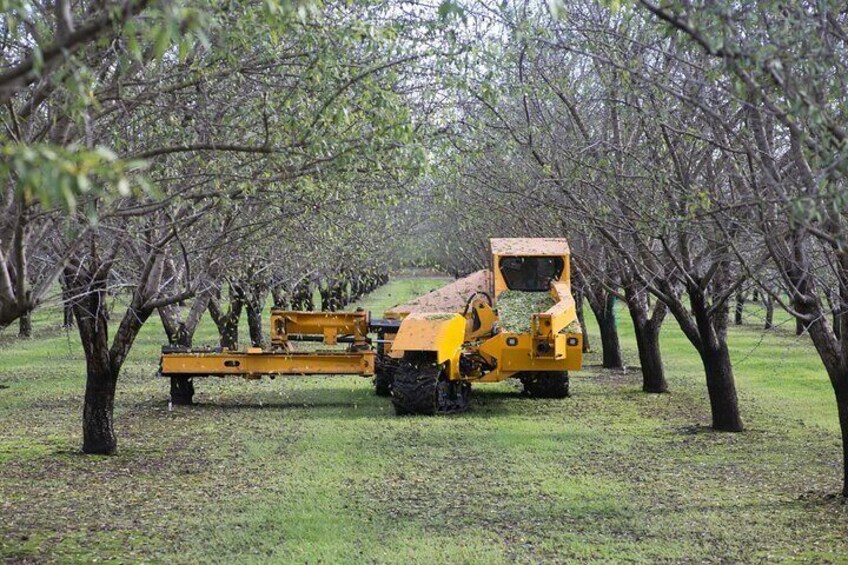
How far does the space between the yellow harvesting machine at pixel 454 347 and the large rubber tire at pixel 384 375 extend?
23mm

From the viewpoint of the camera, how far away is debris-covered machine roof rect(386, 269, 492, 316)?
2273 centimetres

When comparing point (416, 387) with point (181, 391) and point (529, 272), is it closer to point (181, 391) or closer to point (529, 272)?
point (529, 272)

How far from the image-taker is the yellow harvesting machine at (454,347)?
18844 millimetres

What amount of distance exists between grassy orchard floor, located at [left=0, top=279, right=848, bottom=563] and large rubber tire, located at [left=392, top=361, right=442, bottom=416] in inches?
17.1

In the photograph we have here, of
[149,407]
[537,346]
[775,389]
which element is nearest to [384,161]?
[537,346]

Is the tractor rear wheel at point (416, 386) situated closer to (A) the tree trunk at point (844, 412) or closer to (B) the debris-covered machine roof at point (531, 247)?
(B) the debris-covered machine roof at point (531, 247)

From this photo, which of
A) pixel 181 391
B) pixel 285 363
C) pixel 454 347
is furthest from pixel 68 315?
pixel 454 347

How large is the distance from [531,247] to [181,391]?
6.71 metres

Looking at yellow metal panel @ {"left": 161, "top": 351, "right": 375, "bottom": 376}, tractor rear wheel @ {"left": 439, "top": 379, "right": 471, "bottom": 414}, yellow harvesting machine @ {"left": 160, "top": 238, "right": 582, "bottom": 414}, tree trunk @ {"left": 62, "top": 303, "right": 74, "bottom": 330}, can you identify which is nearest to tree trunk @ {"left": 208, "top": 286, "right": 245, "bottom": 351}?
tree trunk @ {"left": 62, "top": 303, "right": 74, "bottom": 330}

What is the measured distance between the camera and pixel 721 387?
17.2 metres

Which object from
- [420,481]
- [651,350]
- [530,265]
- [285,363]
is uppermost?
[530,265]

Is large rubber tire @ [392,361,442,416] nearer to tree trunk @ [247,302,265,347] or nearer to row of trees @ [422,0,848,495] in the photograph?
row of trees @ [422,0,848,495]

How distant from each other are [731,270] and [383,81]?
873 cm

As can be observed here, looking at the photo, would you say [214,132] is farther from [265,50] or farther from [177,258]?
[177,258]
